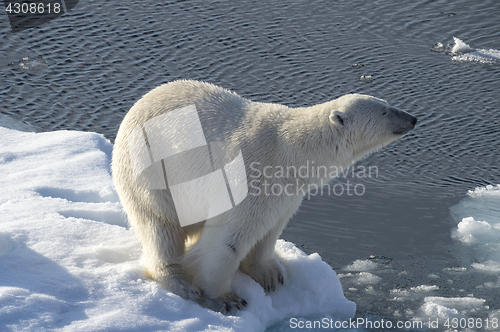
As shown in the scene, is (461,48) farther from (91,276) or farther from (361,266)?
(91,276)

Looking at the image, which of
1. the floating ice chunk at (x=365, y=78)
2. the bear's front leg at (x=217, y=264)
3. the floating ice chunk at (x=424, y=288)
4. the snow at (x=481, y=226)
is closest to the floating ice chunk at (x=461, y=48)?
the floating ice chunk at (x=365, y=78)

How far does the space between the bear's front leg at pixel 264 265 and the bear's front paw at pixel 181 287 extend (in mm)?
541

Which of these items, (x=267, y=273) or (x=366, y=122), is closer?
(x=366, y=122)

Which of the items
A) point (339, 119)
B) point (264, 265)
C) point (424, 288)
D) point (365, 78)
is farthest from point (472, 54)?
point (264, 265)

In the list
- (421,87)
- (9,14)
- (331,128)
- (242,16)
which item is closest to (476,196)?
(421,87)

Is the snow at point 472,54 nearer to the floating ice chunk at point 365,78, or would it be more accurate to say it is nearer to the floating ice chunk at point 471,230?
the floating ice chunk at point 365,78

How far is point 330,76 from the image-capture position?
8.81 m

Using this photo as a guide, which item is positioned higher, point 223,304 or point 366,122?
point 366,122

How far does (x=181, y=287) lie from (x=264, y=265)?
2.32 feet

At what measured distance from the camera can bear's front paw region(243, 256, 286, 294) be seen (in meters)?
4.52

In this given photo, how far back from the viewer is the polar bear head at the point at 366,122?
13.8 ft

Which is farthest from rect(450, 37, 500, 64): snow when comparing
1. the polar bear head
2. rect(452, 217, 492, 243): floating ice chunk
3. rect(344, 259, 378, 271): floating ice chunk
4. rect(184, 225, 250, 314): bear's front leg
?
rect(184, 225, 250, 314): bear's front leg

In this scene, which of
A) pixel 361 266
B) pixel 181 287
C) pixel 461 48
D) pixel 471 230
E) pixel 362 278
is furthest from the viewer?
pixel 461 48

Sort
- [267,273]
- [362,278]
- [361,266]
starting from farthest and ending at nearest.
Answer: [361,266] → [362,278] → [267,273]
